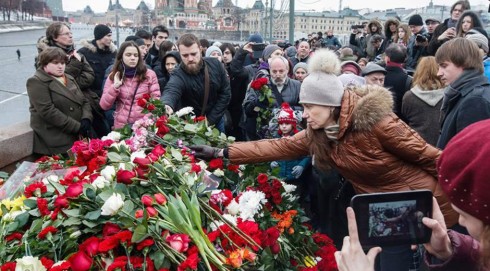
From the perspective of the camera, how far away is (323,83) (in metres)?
2.61

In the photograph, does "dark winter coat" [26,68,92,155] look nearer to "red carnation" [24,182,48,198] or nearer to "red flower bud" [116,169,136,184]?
"red carnation" [24,182,48,198]

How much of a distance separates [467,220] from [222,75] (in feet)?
12.0

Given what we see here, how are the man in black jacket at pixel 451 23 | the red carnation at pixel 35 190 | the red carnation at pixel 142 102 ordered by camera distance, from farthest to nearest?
1. the man in black jacket at pixel 451 23
2. the red carnation at pixel 142 102
3. the red carnation at pixel 35 190

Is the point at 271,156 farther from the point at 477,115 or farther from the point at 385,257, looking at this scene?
the point at 477,115

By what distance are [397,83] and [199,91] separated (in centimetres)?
221

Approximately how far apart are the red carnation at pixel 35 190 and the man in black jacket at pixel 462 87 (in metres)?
2.57

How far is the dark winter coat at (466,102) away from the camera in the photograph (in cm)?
293

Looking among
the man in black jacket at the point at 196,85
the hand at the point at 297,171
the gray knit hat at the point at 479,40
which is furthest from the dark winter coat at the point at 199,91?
the gray knit hat at the point at 479,40

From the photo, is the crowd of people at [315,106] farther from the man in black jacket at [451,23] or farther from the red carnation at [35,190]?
the red carnation at [35,190]

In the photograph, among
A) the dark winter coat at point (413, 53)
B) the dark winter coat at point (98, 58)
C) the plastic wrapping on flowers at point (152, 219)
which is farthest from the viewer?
the dark winter coat at point (413, 53)

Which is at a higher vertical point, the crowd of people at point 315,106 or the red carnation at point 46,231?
the crowd of people at point 315,106

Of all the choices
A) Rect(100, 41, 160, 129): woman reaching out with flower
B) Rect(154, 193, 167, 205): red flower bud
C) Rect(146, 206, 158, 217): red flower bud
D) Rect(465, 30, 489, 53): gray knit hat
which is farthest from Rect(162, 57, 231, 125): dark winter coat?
Rect(465, 30, 489, 53): gray knit hat

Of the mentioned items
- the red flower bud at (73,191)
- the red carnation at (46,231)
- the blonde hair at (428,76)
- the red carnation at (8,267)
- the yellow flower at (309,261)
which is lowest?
the yellow flower at (309,261)

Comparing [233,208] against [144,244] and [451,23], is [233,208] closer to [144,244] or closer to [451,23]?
[144,244]
